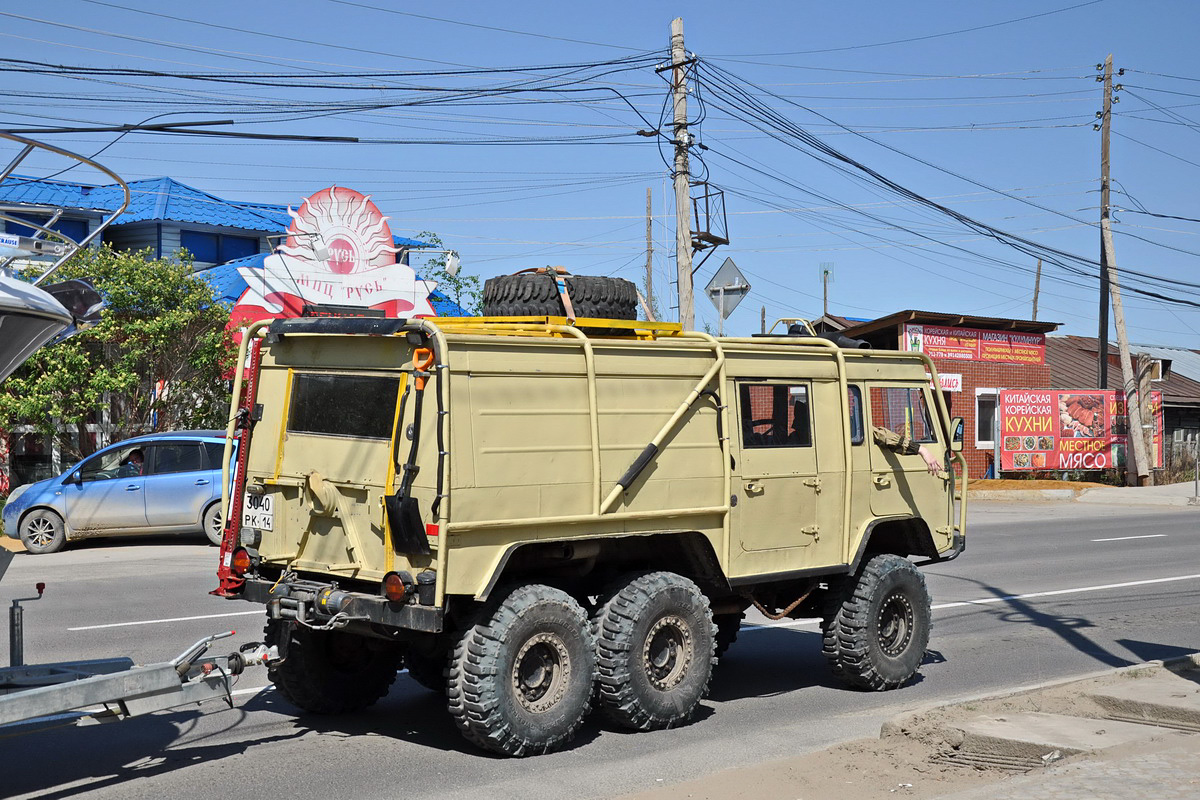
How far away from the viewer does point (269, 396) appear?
7348 millimetres

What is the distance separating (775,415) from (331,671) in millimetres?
3283

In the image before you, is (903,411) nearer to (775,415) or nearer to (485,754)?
(775,415)

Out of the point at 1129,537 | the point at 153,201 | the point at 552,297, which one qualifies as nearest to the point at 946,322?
the point at 1129,537

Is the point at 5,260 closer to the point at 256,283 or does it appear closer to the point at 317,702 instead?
the point at 317,702

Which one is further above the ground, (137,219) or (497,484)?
(137,219)

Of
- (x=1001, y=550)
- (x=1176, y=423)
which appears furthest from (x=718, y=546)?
(x=1176, y=423)

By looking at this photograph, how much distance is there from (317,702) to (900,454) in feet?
14.3

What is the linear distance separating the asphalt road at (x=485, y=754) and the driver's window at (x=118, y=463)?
1.55m

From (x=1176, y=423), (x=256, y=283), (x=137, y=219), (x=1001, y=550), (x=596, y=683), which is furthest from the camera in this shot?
(x=1176, y=423)

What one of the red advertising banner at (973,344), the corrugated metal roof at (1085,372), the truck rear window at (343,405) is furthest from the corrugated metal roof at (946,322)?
the truck rear window at (343,405)

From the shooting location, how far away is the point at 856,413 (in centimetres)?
846

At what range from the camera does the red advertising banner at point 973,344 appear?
108 ft

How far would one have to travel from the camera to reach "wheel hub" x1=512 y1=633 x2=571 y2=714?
21.6 ft

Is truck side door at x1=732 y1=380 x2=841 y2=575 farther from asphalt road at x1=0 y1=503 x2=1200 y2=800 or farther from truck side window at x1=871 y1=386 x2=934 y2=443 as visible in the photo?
asphalt road at x1=0 y1=503 x2=1200 y2=800
